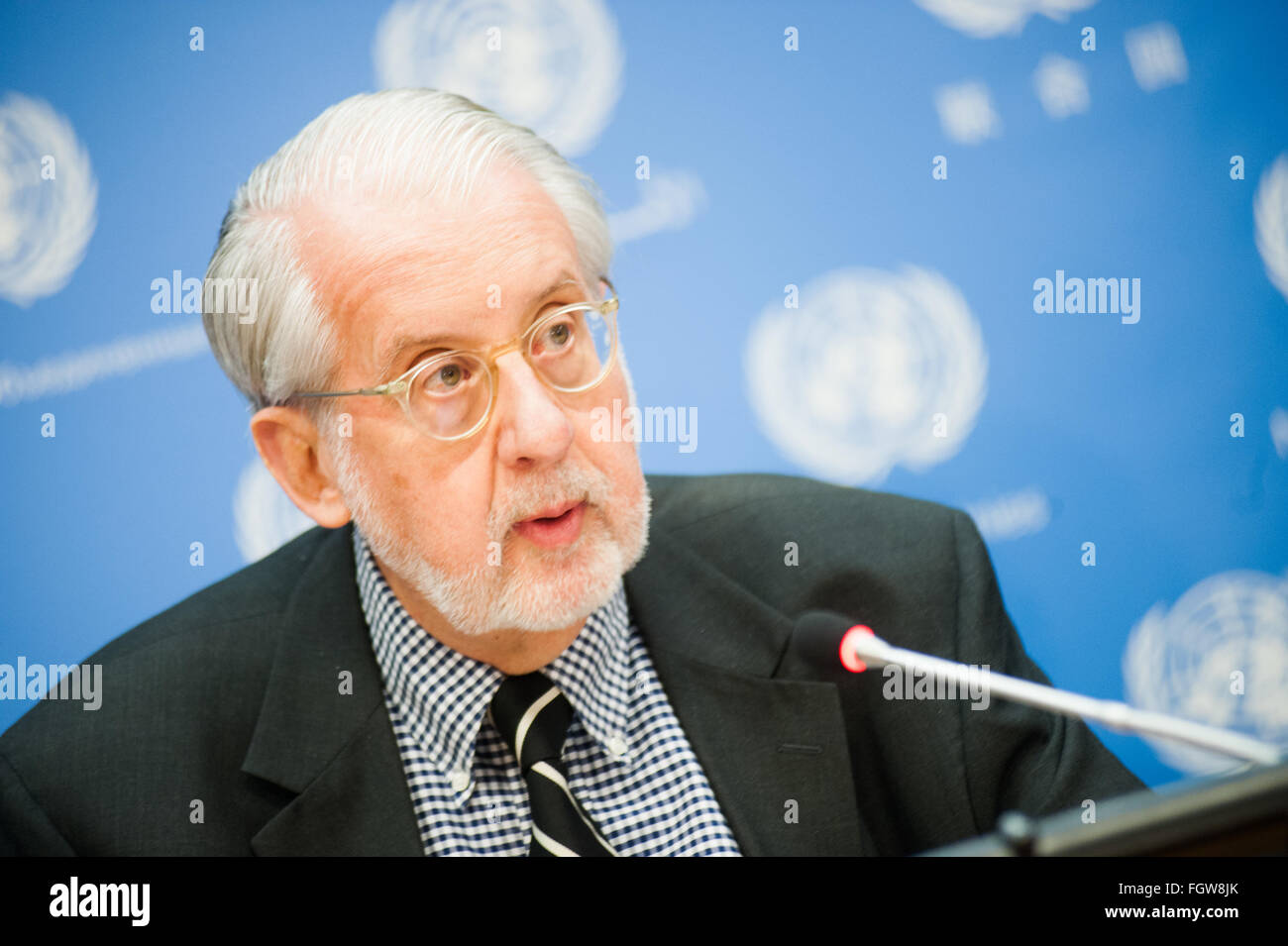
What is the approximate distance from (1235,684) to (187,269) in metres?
2.26

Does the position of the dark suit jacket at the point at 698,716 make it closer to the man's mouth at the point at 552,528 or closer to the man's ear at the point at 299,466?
the man's ear at the point at 299,466

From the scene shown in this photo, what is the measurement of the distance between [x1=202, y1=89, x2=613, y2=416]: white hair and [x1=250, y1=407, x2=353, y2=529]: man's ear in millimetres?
42

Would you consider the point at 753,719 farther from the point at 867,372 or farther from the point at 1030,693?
→ the point at 867,372

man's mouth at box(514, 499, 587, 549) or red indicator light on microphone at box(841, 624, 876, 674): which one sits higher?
man's mouth at box(514, 499, 587, 549)

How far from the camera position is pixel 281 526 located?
2.16 meters

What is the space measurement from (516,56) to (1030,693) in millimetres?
1502

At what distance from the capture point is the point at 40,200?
6.53 ft

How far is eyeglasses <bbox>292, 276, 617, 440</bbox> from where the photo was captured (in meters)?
1.67

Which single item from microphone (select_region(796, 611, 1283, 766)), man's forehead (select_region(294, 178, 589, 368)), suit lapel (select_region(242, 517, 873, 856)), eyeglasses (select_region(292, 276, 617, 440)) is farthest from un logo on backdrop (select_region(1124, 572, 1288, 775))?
man's forehead (select_region(294, 178, 589, 368))
